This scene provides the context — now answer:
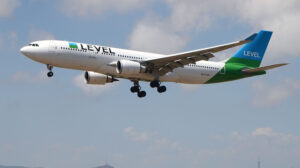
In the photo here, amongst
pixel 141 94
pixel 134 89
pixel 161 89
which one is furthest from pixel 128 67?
pixel 141 94

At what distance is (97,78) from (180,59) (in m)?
9.83

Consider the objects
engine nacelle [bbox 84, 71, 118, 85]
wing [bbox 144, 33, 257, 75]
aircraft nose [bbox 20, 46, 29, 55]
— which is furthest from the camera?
engine nacelle [bbox 84, 71, 118, 85]

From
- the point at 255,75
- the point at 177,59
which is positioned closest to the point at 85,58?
the point at 177,59

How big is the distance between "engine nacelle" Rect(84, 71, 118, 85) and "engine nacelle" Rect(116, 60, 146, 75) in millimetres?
6157

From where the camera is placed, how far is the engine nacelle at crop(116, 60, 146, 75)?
50656 millimetres

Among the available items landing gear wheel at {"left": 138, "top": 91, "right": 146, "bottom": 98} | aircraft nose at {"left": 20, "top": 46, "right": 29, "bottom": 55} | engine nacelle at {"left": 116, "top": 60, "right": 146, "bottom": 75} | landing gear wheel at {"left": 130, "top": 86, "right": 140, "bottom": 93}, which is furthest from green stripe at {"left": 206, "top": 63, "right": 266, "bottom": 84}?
aircraft nose at {"left": 20, "top": 46, "right": 29, "bottom": 55}

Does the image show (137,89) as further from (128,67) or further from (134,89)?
(128,67)

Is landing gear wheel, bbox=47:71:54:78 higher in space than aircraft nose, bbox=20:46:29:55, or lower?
lower

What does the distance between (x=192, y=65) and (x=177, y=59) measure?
14.4ft

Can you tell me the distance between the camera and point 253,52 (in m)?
62.0

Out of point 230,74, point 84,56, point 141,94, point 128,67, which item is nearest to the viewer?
point 84,56

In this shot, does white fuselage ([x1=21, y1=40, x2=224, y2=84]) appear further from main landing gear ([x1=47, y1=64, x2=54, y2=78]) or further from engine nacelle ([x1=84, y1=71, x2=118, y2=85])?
engine nacelle ([x1=84, y1=71, x2=118, y2=85])

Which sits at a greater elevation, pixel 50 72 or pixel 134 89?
pixel 50 72

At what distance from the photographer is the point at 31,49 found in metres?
50.0
